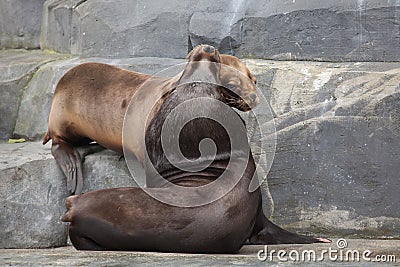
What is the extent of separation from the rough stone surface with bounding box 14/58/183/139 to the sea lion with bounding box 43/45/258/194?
53 centimetres

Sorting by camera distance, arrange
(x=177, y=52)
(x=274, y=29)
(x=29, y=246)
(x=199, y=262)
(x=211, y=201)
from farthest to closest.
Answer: (x=177, y=52) → (x=274, y=29) → (x=29, y=246) → (x=211, y=201) → (x=199, y=262)

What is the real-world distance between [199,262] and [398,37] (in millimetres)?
2554

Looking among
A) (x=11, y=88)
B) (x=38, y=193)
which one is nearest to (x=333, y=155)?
(x=38, y=193)

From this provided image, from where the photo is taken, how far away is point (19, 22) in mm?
7477

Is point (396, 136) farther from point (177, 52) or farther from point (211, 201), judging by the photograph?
point (177, 52)

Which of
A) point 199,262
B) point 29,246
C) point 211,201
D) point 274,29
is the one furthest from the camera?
point 274,29

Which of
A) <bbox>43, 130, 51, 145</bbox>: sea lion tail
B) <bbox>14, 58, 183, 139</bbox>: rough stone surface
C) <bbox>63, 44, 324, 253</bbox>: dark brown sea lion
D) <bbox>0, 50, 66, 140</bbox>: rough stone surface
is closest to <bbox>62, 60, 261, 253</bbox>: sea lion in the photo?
<bbox>63, 44, 324, 253</bbox>: dark brown sea lion

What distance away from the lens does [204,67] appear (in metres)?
4.20

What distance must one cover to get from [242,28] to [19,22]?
2613 millimetres

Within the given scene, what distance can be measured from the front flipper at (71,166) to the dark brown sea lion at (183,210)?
0.93 metres

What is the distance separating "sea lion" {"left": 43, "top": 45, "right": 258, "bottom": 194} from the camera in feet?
16.5

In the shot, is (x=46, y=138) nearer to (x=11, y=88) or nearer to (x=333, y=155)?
(x=11, y=88)

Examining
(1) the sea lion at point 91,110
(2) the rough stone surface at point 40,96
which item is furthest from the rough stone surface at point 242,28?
(1) the sea lion at point 91,110

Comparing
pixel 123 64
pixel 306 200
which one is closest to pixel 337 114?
pixel 306 200
